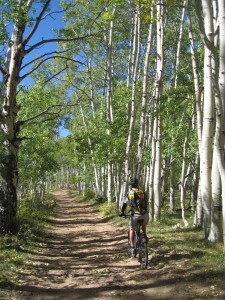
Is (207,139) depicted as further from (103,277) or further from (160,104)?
(103,277)

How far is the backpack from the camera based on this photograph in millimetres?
7414

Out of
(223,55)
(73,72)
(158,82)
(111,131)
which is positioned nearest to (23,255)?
(223,55)

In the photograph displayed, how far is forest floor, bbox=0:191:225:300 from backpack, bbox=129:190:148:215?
1242 mm

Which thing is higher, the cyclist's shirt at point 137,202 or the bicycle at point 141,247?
the cyclist's shirt at point 137,202

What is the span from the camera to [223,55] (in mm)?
6469

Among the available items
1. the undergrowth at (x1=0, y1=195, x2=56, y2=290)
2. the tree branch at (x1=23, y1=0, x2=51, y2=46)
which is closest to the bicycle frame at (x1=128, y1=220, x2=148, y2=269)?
the undergrowth at (x1=0, y1=195, x2=56, y2=290)

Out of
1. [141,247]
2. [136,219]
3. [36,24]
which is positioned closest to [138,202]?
[136,219]

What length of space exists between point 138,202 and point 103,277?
68.3 inches

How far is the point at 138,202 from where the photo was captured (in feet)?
24.3

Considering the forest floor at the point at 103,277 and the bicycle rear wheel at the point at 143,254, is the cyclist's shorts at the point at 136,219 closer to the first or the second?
the bicycle rear wheel at the point at 143,254

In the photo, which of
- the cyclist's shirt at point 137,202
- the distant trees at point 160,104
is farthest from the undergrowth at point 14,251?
the cyclist's shirt at point 137,202

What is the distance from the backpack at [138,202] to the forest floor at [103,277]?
1.24 meters

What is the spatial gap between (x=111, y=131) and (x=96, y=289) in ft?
47.1

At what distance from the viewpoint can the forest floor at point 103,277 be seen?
5879mm
